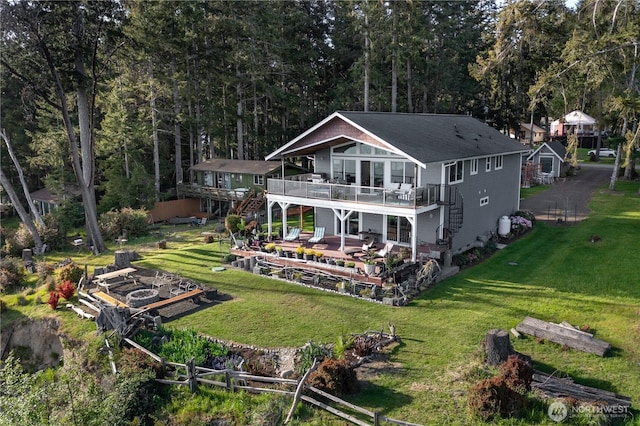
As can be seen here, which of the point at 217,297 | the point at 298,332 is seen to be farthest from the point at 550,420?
the point at 217,297

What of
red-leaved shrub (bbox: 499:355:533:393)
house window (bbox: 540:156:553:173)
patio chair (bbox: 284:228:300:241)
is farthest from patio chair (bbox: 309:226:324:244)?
house window (bbox: 540:156:553:173)

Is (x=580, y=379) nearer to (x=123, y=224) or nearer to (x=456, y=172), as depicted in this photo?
(x=456, y=172)

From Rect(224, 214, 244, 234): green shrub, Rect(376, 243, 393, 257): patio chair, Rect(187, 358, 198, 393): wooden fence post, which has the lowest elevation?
Rect(187, 358, 198, 393): wooden fence post

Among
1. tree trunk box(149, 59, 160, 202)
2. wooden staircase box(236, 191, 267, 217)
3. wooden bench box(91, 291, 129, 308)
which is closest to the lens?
wooden bench box(91, 291, 129, 308)

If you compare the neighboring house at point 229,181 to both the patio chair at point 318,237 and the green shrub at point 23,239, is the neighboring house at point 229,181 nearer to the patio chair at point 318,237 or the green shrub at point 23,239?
the patio chair at point 318,237

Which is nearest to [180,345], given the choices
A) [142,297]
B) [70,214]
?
A: [142,297]

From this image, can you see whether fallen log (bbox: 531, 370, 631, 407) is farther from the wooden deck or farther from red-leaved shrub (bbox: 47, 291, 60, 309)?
red-leaved shrub (bbox: 47, 291, 60, 309)
